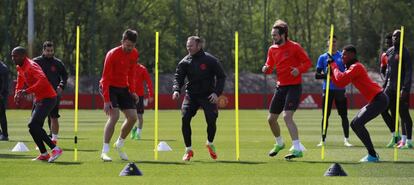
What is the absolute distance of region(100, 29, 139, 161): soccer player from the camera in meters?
14.2

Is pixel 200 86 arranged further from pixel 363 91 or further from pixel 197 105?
pixel 363 91

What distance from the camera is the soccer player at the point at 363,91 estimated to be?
1383 cm

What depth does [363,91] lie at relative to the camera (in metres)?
14.2

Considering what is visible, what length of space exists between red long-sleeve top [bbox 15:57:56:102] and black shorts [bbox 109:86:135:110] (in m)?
0.98

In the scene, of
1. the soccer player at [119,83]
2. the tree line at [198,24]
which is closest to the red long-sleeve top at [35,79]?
the soccer player at [119,83]

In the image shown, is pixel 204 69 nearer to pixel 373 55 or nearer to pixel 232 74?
pixel 232 74

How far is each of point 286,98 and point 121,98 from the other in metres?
2.66

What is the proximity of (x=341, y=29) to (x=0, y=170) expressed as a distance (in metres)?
51.4

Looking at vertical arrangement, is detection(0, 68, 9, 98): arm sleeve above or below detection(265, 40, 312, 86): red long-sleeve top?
below

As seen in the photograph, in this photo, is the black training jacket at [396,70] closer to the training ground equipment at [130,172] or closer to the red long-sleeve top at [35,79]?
the red long-sleeve top at [35,79]

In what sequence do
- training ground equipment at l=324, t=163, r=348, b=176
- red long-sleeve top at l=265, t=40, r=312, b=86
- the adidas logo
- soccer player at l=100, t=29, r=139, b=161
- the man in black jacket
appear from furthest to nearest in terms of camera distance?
the adidas logo < the man in black jacket < red long-sleeve top at l=265, t=40, r=312, b=86 < soccer player at l=100, t=29, r=139, b=161 < training ground equipment at l=324, t=163, r=348, b=176

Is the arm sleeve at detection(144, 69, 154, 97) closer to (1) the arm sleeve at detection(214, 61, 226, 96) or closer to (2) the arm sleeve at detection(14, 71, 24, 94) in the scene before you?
(1) the arm sleeve at detection(214, 61, 226, 96)

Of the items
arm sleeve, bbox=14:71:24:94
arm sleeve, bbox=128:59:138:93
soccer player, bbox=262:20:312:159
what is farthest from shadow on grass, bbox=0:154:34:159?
soccer player, bbox=262:20:312:159

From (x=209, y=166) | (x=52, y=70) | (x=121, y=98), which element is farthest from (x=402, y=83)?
(x=52, y=70)
